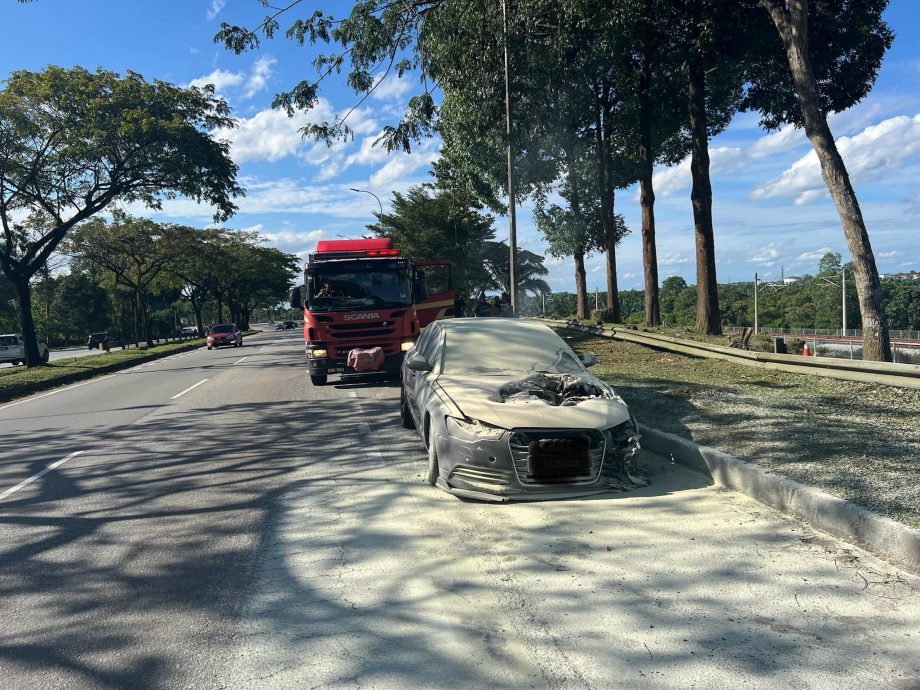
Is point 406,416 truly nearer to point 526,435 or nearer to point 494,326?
point 494,326

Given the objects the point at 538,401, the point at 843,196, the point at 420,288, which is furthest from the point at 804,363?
the point at 420,288

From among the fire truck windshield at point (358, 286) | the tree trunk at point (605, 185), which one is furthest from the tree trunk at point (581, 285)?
the fire truck windshield at point (358, 286)

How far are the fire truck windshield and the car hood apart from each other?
7.37 meters

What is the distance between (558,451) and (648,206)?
54.8 ft

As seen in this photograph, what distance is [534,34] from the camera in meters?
18.0

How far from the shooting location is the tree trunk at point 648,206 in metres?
19.9

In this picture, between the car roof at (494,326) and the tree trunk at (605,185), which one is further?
the tree trunk at (605,185)

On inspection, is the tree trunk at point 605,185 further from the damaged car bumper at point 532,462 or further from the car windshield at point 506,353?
the damaged car bumper at point 532,462

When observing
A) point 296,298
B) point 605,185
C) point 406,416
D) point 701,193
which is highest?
point 605,185

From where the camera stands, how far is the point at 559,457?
18.9ft

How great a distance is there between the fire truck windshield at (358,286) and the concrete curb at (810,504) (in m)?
8.20

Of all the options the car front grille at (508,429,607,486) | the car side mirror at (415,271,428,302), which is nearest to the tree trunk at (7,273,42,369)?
the car side mirror at (415,271,428,302)

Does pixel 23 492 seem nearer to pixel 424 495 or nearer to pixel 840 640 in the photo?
pixel 424 495

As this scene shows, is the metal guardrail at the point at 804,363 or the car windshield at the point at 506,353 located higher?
the car windshield at the point at 506,353
